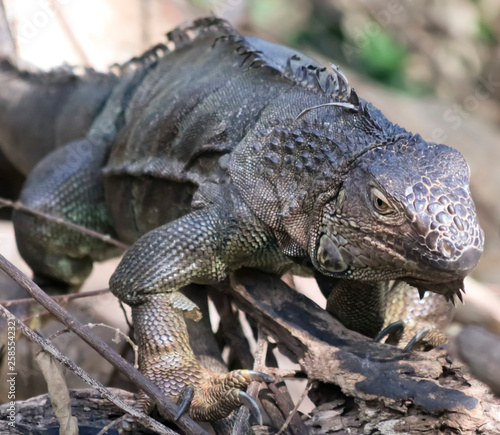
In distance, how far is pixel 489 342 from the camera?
4.84ft

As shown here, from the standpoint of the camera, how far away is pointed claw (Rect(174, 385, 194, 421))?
8.19ft

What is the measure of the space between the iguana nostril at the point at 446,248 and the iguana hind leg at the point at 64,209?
2653mm

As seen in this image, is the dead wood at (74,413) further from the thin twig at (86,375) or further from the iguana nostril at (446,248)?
the iguana nostril at (446,248)

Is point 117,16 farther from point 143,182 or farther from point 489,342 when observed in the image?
point 489,342

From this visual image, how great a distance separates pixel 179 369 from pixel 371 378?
89 cm

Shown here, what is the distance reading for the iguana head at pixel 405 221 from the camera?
2373 mm

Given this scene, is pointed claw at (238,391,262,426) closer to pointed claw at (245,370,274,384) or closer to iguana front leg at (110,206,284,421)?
pointed claw at (245,370,274,384)

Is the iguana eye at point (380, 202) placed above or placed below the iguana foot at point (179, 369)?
above

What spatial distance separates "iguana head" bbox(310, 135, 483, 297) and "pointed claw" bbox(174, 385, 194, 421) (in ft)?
2.63

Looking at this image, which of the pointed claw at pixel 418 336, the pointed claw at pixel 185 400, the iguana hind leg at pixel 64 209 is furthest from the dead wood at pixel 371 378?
the iguana hind leg at pixel 64 209

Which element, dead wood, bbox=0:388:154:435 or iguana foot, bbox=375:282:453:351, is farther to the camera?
iguana foot, bbox=375:282:453:351

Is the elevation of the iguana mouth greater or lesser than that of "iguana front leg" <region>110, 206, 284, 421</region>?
greater

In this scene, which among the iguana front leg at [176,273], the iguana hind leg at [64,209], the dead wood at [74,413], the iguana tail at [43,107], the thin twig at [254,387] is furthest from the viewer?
the iguana tail at [43,107]

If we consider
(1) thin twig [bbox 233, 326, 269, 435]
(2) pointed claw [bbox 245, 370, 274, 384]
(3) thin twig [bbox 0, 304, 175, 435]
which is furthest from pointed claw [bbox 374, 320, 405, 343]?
(3) thin twig [bbox 0, 304, 175, 435]
